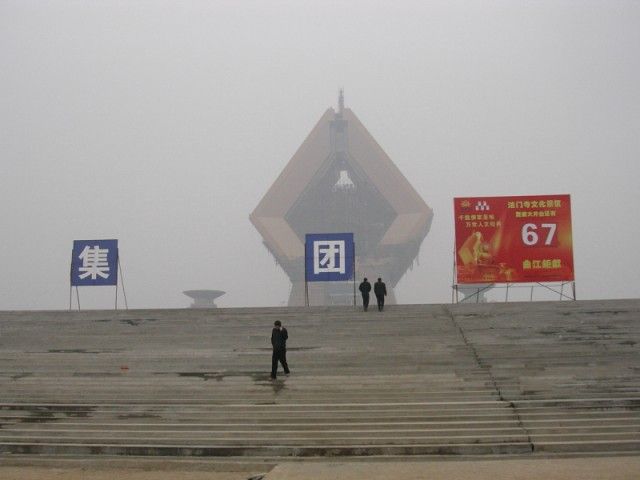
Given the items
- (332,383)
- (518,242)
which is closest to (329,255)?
(518,242)

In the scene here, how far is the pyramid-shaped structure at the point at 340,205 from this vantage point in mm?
33062

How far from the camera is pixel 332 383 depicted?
7887 millimetres

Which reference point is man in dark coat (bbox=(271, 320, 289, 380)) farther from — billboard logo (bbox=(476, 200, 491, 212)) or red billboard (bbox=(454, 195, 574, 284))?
billboard logo (bbox=(476, 200, 491, 212))

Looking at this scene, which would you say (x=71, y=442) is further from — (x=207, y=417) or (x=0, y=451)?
(x=207, y=417)

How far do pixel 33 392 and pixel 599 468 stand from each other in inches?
263

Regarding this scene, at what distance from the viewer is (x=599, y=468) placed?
470 centimetres

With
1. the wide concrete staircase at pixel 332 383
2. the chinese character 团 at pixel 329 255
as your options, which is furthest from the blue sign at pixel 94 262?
the chinese character 团 at pixel 329 255

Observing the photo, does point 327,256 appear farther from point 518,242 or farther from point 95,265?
point 95,265

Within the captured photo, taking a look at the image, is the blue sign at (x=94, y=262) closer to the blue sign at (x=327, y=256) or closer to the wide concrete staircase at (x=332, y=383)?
the wide concrete staircase at (x=332, y=383)

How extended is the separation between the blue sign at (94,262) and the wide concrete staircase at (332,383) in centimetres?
211

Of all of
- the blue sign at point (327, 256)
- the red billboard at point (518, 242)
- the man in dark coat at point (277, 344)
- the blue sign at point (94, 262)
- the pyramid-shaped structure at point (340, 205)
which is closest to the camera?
the man in dark coat at point (277, 344)

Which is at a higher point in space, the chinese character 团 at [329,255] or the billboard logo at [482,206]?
the billboard logo at [482,206]

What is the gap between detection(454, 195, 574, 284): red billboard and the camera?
13312 mm

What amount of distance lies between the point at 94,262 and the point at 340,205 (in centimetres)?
2566
